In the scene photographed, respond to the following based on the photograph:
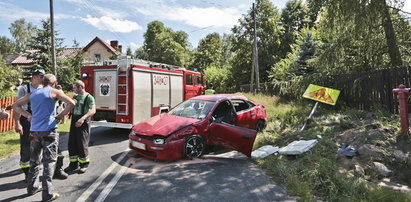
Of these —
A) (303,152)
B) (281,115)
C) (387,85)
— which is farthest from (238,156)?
(387,85)

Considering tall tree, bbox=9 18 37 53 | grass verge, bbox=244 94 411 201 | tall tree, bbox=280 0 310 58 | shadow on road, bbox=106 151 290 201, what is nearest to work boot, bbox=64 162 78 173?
shadow on road, bbox=106 151 290 201

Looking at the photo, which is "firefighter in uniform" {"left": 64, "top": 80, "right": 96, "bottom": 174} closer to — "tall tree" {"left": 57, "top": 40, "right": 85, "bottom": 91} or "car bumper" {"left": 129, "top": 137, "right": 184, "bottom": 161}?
"car bumper" {"left": 129, "top": 137, "right": 184, "bottom": 161}

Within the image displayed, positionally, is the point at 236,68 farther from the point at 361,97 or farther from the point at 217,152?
the point at 217,152

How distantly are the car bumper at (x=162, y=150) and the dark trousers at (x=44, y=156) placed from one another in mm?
1861

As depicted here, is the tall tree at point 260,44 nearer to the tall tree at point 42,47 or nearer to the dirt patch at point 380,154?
the tall tree at point 42,47

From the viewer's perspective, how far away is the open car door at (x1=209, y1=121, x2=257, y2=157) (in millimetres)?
5461

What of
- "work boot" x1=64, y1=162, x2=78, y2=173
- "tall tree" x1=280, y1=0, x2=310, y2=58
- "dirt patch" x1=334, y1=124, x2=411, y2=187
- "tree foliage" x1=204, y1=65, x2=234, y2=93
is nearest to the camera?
"dirt patch" x1=334, y1=124, x2=411, y2=187

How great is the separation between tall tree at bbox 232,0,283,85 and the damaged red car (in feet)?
88.8

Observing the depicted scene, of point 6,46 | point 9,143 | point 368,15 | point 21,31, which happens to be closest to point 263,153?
point 368,15

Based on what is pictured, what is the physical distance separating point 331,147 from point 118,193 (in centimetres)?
438

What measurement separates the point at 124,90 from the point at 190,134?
330cm

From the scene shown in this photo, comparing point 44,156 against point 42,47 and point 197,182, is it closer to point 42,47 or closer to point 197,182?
point 197,182

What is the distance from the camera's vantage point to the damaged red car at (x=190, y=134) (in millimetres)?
5223

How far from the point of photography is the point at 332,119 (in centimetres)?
789
